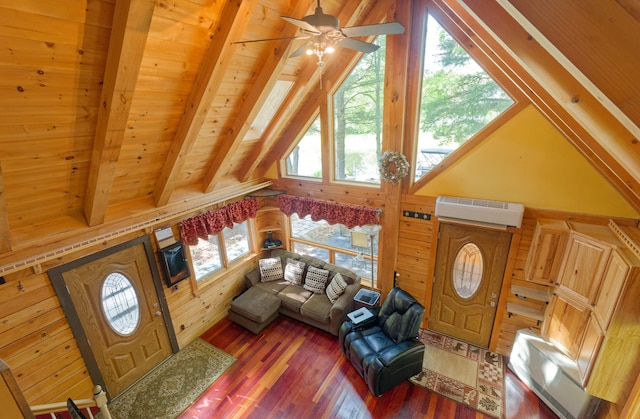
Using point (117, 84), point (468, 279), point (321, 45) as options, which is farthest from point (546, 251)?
point (117, 84)

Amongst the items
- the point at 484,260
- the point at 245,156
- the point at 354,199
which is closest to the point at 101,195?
the point at 245,156

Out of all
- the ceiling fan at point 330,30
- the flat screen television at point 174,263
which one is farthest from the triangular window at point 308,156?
the ceiling fan at point 330,30

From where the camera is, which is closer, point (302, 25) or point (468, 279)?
point (302, 25)

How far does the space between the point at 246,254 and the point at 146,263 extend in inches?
78.3

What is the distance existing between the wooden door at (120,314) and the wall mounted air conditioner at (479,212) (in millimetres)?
4046

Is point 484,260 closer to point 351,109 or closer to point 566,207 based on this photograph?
point 566,207

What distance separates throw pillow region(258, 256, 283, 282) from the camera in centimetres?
534

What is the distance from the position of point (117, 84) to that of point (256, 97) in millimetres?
1467

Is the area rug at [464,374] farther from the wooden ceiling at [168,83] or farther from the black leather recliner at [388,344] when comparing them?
the wooden ceiling at [168,83]

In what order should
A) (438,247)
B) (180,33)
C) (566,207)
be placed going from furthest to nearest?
(438,247), (566,207), (180,33)

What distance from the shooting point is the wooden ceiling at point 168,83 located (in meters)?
0.68

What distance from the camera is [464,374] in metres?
3.80

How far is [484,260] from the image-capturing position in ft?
12.7

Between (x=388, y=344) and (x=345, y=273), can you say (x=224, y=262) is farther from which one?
(x=388, y=344)
